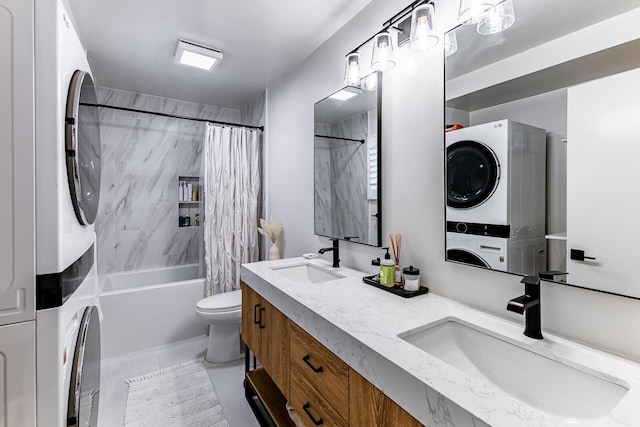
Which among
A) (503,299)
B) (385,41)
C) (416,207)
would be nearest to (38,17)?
(385,41)

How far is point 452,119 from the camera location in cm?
126

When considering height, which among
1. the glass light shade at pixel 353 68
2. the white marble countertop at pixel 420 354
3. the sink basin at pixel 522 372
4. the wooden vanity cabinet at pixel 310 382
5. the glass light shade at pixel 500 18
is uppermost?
the glass light shade at pixel 353 68

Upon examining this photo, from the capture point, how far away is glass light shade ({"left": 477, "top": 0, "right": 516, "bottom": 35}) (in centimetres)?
106

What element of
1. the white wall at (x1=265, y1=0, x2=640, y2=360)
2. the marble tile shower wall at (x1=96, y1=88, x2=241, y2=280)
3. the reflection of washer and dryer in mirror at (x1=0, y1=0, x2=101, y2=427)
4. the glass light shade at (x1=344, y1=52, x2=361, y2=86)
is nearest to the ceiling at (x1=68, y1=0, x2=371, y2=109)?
the white wall at (x1=265, y1=0, x2=640, y2=360)

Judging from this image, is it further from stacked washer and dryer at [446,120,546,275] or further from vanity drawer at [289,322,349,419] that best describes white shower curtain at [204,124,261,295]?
stacked washer and dryer at [446,120,546,275]

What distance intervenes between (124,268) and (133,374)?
1428 mm

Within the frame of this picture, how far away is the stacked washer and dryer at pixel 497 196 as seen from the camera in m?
1.01

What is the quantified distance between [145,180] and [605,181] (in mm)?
3869

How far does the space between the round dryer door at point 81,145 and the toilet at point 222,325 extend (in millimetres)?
1365

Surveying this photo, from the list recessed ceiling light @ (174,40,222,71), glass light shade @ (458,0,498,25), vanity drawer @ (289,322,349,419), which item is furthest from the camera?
recessed ceiling light @ (174,40,222,71)

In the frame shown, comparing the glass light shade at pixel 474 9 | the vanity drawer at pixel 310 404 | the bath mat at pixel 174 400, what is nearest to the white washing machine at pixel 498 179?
A: the glass light shade at pixel 474 9

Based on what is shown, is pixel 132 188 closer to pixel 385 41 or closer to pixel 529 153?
pixel 385 41

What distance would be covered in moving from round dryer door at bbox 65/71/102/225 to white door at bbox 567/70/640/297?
1.52 m

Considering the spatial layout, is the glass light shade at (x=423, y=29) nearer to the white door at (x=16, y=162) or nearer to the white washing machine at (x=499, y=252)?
the white washing machine at (x=499, y=252)
